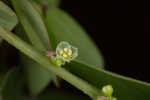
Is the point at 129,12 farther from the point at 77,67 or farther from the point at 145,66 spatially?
the point at 77,67

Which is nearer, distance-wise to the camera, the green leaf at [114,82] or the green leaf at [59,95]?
the green leaf at [114,82]

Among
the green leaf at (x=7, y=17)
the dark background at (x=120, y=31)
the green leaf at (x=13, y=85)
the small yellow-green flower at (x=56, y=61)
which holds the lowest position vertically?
the green leaf at (x=13, y=85)

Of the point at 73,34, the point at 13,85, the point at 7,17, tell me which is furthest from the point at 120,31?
the point at 7,17

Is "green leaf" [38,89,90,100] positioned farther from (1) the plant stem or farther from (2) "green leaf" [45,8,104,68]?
(1) the plant stem

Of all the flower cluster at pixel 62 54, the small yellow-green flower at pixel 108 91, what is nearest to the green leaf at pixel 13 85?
the flower cluster at pixel 62 54

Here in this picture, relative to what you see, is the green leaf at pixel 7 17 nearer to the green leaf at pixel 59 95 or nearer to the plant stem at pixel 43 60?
the plant stem at pixel 43 60

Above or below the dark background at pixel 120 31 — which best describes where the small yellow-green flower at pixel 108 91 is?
below

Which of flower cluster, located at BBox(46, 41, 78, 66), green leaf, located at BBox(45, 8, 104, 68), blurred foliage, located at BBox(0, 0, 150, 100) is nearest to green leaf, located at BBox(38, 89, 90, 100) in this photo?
blurred foliage, located at BBox(0, 0, 150, 100)
